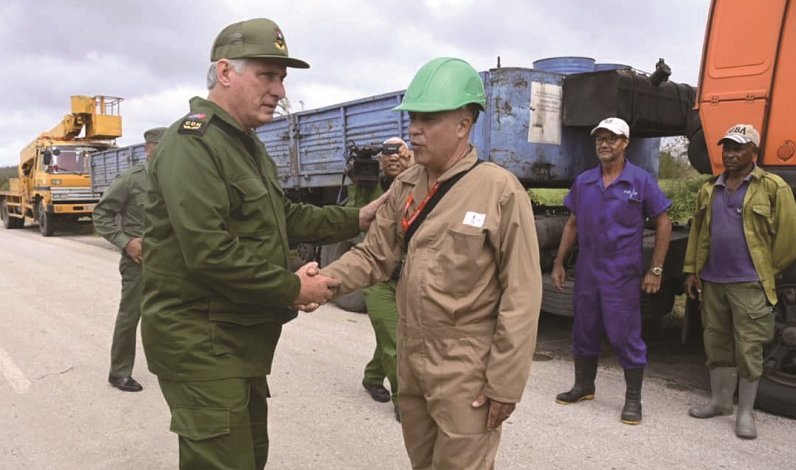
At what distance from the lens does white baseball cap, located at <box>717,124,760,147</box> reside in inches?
153

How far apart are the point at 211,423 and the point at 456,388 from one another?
86 cm

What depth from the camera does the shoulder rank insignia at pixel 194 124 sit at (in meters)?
2.21

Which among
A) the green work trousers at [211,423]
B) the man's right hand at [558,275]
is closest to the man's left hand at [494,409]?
the green work trousers at [211,423]

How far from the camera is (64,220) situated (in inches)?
758

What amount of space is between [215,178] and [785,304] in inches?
151

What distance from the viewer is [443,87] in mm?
2111

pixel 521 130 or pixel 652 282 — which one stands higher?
pixel 521 130

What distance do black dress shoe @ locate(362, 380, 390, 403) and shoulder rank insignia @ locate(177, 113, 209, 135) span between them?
9.18 ft

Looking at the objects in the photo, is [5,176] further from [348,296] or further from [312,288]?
[312,288]

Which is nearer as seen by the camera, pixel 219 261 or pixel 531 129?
pixel 219 261

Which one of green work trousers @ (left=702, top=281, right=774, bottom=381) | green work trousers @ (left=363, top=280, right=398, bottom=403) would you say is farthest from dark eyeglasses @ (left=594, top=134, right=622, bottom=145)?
green work trousers @ (left=363, top=280, right=398, bottom=403)

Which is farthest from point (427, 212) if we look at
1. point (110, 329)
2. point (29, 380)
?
point (110, 329)

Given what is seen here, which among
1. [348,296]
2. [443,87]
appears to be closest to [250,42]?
[443,87]

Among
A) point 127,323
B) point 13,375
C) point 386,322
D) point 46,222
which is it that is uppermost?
point 386,322
